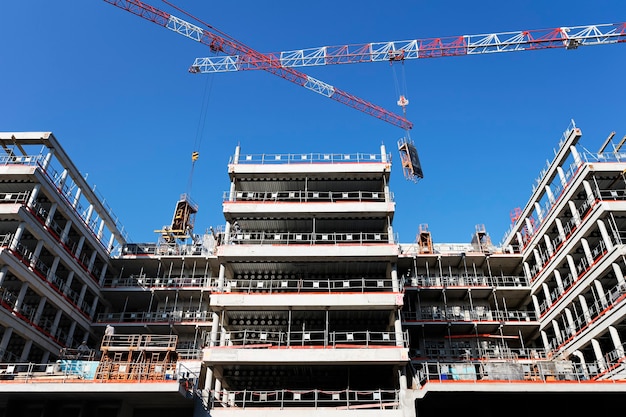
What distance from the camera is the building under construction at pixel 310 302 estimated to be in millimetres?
28750

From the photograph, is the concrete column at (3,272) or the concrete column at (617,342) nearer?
the concrete column at (617,342)

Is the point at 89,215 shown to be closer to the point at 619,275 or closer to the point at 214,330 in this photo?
the point at 214,330

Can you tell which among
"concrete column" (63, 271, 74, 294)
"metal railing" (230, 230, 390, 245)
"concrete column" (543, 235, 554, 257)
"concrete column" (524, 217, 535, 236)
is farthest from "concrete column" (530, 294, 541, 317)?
"concrete column" (63, 271, 74, 294)

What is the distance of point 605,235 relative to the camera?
118ft

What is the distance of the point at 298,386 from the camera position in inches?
1458

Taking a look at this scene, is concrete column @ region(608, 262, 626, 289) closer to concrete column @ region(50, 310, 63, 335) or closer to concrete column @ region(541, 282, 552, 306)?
concrete column @ region(541, 282, 552, 306)

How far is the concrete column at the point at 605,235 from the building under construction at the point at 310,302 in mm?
154

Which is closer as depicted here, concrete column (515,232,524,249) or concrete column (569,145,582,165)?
concrete column (569,145,582,165)

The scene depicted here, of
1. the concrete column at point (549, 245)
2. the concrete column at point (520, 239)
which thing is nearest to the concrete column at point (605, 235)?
the concrete column at point (549, 245)

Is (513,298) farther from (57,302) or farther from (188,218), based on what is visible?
(57,302)

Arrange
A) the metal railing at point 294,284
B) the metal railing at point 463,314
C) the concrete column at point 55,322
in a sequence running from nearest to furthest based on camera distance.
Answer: the metal railing at point 294,284, the concrete column at point 55,322, the metal railing at point 463,314

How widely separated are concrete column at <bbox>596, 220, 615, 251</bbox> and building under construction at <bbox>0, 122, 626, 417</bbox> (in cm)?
15

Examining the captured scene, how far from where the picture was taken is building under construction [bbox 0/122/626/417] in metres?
28.8

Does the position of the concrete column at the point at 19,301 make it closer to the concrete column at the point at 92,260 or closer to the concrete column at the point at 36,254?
the concrete column at the point at 36,254
